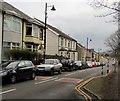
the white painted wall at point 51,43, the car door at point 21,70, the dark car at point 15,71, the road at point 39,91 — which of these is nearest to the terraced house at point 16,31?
the dark car at point 15,71

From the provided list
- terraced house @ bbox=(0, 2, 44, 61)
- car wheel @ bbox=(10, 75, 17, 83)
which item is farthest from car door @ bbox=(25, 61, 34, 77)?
terraced house @ bbox=(0, 2, 44, 61)

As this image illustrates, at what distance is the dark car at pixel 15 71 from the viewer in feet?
61.7

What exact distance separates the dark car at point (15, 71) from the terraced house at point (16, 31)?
11.0 metres

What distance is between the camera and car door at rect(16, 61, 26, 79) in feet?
66.4

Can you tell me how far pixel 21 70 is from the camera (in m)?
20.6

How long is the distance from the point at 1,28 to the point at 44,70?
8667 millimetres

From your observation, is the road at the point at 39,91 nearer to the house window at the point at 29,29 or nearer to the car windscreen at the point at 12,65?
the car windscreen at the point at 12,65

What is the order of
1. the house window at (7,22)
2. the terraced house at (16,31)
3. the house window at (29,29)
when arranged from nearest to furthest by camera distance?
the terraced house at (16,31) < the house window at (7,22) < the house window at (29,29)

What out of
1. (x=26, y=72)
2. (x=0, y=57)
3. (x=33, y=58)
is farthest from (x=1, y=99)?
(x=33, y=58)

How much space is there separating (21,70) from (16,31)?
17452 mm

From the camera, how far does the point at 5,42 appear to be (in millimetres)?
35031

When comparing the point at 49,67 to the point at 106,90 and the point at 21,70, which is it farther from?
the point at 106,90

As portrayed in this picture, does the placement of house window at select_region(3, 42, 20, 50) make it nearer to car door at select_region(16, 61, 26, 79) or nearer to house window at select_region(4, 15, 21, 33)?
house window at select_region(4, 15, 21, 33)

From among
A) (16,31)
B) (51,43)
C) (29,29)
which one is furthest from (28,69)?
(51,43)
